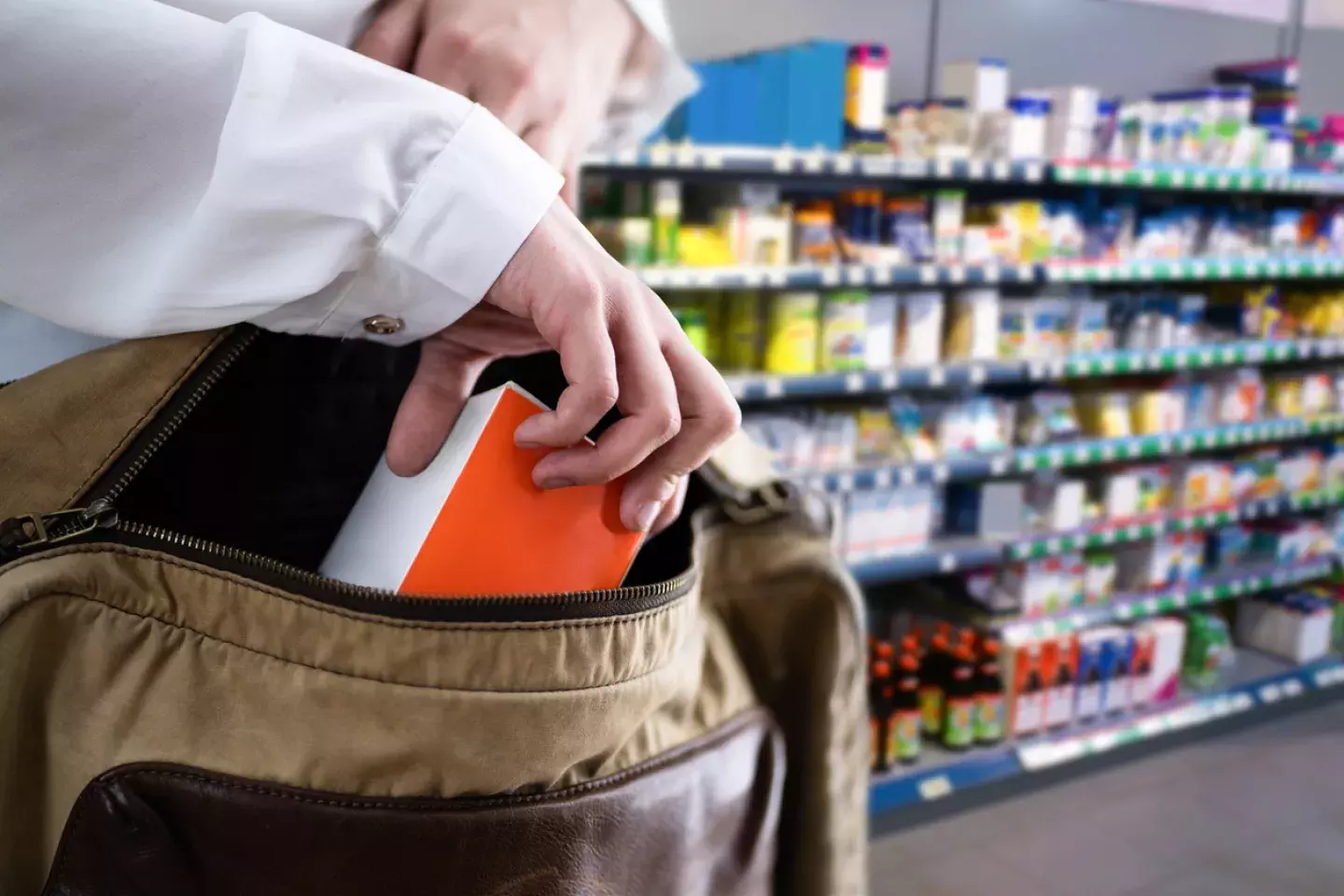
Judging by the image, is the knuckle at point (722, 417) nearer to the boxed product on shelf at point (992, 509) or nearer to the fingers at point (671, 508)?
the fingers at point (671, 508)

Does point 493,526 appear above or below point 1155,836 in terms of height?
above

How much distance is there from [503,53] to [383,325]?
209 millimetres

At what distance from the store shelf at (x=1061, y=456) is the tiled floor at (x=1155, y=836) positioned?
1078mm

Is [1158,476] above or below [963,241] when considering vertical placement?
below

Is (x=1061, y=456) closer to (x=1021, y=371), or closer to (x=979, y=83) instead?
(x=1021, y=371)

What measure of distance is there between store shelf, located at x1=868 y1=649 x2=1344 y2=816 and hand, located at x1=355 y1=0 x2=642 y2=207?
2897mm

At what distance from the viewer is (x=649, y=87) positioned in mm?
999

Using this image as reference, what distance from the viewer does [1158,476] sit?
157 inches

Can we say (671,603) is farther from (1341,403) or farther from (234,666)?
(1341,403)

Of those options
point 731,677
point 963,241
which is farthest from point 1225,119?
point 731,677

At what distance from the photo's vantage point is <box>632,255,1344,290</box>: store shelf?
2.85 metres

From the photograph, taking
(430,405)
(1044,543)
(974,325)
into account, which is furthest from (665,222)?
(430,405)

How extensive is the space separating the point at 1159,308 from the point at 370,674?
397 cm

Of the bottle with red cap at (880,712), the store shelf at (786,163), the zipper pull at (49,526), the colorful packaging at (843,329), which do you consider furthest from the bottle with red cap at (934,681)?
the zipper pull at (49,526)
